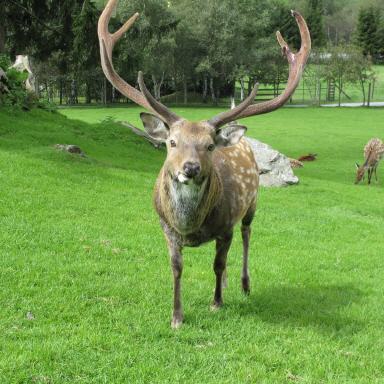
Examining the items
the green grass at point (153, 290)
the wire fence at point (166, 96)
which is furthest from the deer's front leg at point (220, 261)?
the wire fence at point (166, 96)

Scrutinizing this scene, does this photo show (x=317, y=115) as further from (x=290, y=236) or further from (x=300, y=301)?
(x=300, y=301)

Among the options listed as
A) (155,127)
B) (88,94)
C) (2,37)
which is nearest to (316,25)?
(88,94)

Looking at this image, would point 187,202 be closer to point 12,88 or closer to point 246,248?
point 246,248

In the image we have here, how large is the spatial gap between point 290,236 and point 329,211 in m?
3.42

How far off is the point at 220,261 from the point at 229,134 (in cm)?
160

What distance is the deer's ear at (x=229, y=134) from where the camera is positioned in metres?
5.85

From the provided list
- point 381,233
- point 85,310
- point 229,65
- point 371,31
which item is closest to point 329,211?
point 381,233

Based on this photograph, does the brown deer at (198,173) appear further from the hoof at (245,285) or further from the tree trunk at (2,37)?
the tree trunk at (2,37)

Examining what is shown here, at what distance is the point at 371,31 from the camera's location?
283 feet

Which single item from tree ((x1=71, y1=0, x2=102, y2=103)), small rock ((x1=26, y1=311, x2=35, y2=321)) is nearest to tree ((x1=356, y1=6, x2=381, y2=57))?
tree ((x1=71, y1=0, x2=102, y2=103))

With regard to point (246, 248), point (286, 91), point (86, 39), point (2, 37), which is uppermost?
point (2, 37)

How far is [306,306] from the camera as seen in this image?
7.02 metres

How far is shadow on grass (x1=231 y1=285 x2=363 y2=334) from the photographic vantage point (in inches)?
257

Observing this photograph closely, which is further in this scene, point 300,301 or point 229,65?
point 229,65
